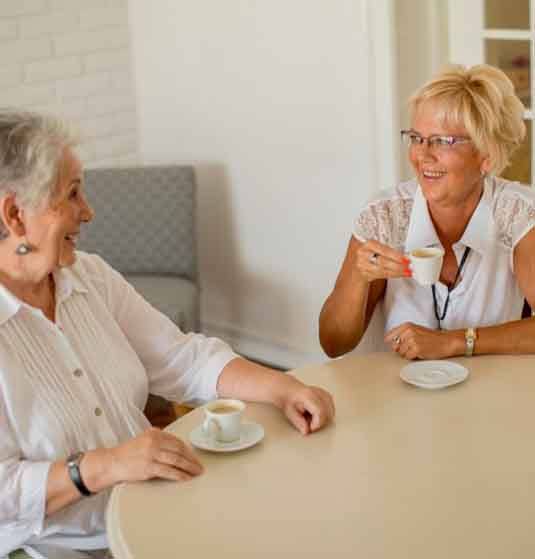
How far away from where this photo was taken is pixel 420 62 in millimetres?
3641

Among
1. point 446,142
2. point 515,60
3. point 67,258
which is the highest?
point 515,60

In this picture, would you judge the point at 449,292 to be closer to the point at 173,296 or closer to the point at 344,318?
the point at 344,318

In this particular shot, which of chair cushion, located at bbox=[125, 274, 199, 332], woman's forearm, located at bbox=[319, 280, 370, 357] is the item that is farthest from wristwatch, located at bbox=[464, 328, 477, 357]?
chair cushion, located at bbox=[125, 274, 199, 332]

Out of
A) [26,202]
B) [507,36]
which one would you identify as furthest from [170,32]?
[26,202]

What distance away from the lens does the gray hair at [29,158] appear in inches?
77.4

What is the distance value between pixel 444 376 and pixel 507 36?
1.56m

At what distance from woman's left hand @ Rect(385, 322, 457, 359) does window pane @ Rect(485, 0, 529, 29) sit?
141 cm

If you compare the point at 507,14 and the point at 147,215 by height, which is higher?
the point at 507,14

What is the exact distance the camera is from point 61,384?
2.02m

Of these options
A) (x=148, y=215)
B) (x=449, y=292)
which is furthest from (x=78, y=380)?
(x=148, y=215)

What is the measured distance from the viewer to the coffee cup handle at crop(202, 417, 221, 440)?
1.97m

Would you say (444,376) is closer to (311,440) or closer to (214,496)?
(311,440)

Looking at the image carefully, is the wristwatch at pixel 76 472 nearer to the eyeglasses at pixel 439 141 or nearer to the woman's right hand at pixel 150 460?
the woman's right hand at pixel 150 460

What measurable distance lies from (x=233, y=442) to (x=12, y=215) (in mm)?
558
